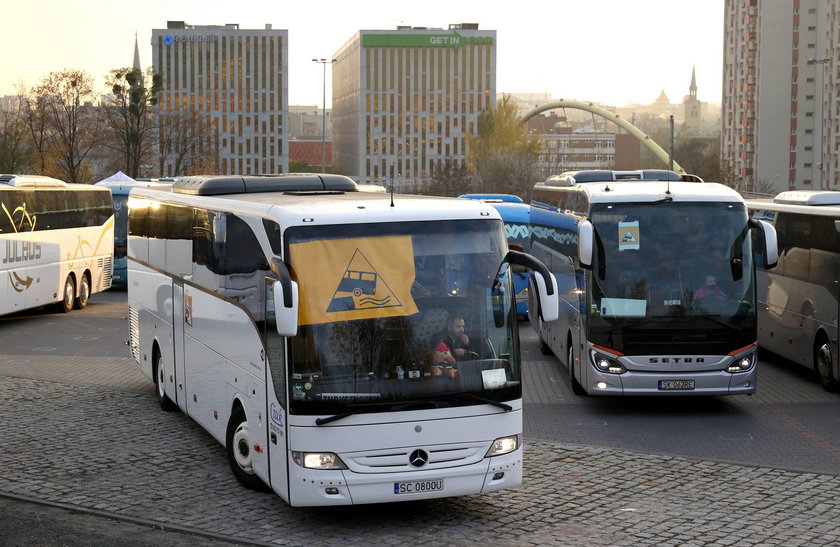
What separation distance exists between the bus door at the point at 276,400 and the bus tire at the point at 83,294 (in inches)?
862

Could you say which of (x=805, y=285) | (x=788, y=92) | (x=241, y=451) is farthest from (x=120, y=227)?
(x=788, y=92)

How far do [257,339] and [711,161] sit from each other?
462ft

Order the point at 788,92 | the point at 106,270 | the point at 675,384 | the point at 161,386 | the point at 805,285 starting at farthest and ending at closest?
the point at 788,92
the point at 106,270
the point at 805,285
the point at 161,386
the point at 675,384

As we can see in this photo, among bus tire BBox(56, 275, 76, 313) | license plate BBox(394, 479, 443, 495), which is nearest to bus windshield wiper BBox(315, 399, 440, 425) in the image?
license plate BBox(394, 479, 443, 495)

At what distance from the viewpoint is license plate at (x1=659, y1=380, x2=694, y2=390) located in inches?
600

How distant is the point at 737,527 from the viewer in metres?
10.2

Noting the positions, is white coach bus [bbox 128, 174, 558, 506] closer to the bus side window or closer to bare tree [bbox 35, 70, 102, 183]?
the bus side window

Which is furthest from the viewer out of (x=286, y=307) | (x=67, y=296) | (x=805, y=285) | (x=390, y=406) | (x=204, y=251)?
(x=67, y=296)

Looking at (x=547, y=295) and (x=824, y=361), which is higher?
(x=547, y=295)

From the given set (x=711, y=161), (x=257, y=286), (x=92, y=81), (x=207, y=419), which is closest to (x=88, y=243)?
(x=207, y=419)

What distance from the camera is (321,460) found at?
9.57 meters

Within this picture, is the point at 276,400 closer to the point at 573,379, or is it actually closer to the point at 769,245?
the point at 769,245

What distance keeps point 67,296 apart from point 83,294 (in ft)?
3.90

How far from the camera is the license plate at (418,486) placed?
9.63 metres
